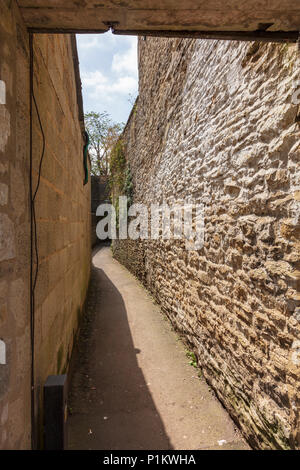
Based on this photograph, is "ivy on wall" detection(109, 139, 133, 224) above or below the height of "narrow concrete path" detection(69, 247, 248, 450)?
above

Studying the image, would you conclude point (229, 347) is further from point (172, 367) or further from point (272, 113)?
point (272, 113)

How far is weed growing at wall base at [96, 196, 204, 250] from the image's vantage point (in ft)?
12.2

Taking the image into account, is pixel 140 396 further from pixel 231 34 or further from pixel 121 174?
pixel 121 174

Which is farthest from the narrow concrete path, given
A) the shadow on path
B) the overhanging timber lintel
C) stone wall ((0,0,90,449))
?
the overhanging timber lintel

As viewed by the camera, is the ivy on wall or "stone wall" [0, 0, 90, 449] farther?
the ivy on wall

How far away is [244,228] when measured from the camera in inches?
96.5

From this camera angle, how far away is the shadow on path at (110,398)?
2443mm

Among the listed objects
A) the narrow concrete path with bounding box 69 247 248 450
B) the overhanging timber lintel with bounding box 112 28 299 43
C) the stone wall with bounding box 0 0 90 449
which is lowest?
the narrow concrete path with bounding box 69 247 248 450

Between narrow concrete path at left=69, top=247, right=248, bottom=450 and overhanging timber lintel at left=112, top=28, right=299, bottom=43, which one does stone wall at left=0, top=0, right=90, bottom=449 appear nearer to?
overhanging timber lintel at left=112, top=28, right=299, bottom=43

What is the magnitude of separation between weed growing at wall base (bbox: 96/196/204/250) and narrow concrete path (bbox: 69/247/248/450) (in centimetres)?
170

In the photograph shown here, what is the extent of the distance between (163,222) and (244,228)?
3.18 meters

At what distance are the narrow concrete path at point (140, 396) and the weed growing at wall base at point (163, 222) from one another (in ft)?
5.58

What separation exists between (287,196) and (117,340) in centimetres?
363
